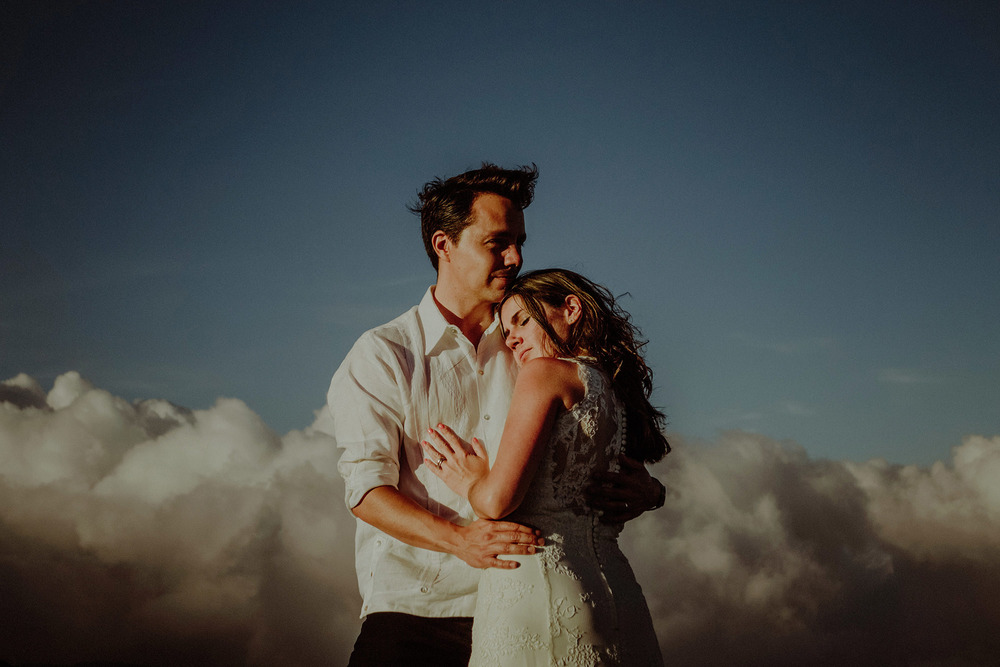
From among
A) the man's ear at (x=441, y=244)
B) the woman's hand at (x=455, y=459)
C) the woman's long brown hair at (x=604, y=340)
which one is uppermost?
the man's ear at (x=441, y=244)

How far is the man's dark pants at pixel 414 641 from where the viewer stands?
4234mm

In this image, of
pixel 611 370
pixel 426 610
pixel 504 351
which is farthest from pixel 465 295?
pixel 426 610

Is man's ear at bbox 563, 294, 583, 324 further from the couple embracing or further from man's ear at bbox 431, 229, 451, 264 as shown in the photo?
man's ear at bbox 431, 229, 451, 264

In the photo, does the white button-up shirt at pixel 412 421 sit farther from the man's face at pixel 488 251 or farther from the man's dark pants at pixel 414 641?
the man's face at pixel 488 251

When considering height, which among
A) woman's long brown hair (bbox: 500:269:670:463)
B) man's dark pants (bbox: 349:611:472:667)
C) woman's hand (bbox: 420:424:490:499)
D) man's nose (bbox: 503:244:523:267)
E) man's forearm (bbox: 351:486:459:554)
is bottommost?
man's dark pants (bbox: 349:611:472:667)

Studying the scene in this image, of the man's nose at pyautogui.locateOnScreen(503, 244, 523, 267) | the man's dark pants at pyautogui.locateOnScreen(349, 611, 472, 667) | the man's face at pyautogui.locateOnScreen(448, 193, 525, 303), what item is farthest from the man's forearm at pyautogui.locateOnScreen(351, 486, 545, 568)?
the man's nose at pyautogui.locateOnScreen(503, 244, 523, 267)

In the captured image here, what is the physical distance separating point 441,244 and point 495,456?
1.63m

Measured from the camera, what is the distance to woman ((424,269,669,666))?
3562 millimetres

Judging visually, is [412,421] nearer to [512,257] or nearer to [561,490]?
[561,490]

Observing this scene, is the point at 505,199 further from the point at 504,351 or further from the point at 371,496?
the point at 371,496

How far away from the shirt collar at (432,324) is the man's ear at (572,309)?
0.63 meters

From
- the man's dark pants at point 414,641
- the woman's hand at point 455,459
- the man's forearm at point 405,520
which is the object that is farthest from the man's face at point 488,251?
the man's dark pants at point 414,641

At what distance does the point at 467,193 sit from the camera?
5.27 m

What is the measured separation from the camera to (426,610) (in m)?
4.30
